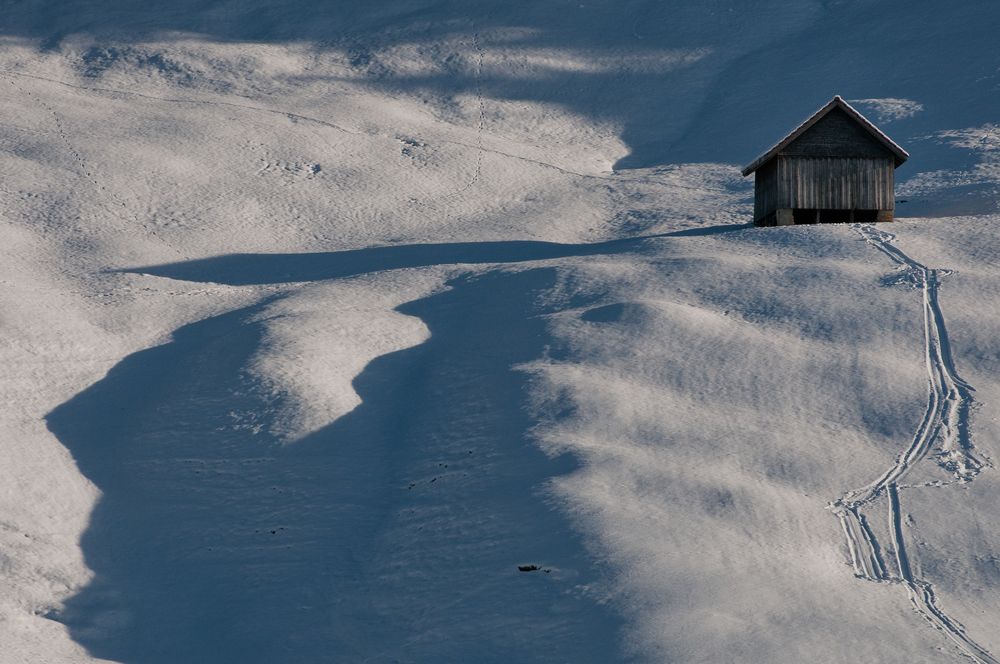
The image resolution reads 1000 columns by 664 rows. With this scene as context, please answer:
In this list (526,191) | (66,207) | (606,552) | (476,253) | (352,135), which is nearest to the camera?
(606,552)

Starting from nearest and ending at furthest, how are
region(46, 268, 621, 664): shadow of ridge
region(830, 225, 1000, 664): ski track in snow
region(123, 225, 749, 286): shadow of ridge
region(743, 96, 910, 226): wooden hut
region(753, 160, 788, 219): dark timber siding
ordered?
region(830, 225, 1000, 664): ski track in snow, region(46, 268, 621, 664): shadow of ridge, region(123, 225, 749, 286): shadow of ridge, region(743, 96, 910, 226): wooden hut, region(753, 160, 788, 219): dark timber siding

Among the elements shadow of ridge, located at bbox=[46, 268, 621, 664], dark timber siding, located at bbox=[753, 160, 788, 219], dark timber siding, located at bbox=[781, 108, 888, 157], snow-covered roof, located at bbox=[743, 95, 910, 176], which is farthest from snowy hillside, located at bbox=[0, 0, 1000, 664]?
dark timber siding, located at bbox=[781, 108, 888, 157]

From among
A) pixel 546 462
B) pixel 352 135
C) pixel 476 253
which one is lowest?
pixel 546 462

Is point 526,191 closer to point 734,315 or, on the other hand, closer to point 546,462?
point 734,315

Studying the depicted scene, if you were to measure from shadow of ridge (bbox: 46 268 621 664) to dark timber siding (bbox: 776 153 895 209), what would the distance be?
23.0 feet

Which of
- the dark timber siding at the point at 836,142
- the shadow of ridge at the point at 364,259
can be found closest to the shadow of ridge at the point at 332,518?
the shadow of ridge at the point at 364,259

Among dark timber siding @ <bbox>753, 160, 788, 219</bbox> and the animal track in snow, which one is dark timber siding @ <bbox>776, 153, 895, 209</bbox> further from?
the animal track in snow

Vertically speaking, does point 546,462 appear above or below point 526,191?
below

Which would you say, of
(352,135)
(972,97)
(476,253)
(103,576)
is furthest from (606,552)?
(972,97)

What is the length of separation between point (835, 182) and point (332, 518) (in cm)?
1316

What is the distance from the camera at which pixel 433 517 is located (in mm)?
13867

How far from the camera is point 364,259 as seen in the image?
23.3 meters

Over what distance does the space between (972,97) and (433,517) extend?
22.9m

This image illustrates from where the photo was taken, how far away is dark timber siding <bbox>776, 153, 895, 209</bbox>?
75.0 feet
